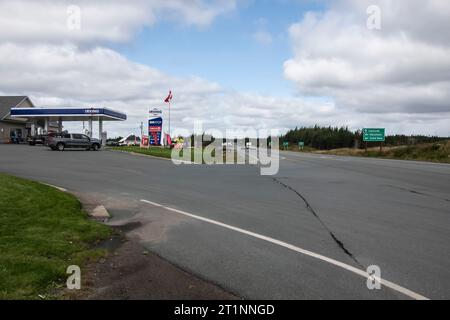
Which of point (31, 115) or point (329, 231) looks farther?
point (31, 115)

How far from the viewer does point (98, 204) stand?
38.5ft

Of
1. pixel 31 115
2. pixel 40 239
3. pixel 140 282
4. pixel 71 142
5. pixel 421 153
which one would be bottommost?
pixel 140 282

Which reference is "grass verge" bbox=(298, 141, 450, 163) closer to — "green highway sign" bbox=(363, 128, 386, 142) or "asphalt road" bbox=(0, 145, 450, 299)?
"green highway sign" bbox=(363, 128, 386, 142)

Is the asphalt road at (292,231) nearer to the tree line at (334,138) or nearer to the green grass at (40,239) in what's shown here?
the green grass at (40,239)

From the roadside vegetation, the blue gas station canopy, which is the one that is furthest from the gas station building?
the roadside vegetation

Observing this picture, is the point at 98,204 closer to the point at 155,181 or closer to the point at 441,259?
the point at 155,181

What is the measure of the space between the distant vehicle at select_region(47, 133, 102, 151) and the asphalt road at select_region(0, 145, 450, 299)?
76.9 feet

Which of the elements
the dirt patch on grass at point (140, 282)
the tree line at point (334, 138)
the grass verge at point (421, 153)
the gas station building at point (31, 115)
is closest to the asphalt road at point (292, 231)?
the dirt patch on grass at point (140, 282)

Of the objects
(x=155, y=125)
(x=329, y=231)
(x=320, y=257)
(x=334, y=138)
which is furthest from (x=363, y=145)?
(x=320, y=257)

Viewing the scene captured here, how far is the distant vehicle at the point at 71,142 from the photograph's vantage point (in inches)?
1538

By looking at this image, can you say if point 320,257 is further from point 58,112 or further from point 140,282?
point 58,112

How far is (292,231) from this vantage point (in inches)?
341

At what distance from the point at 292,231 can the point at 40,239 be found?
4539mm
